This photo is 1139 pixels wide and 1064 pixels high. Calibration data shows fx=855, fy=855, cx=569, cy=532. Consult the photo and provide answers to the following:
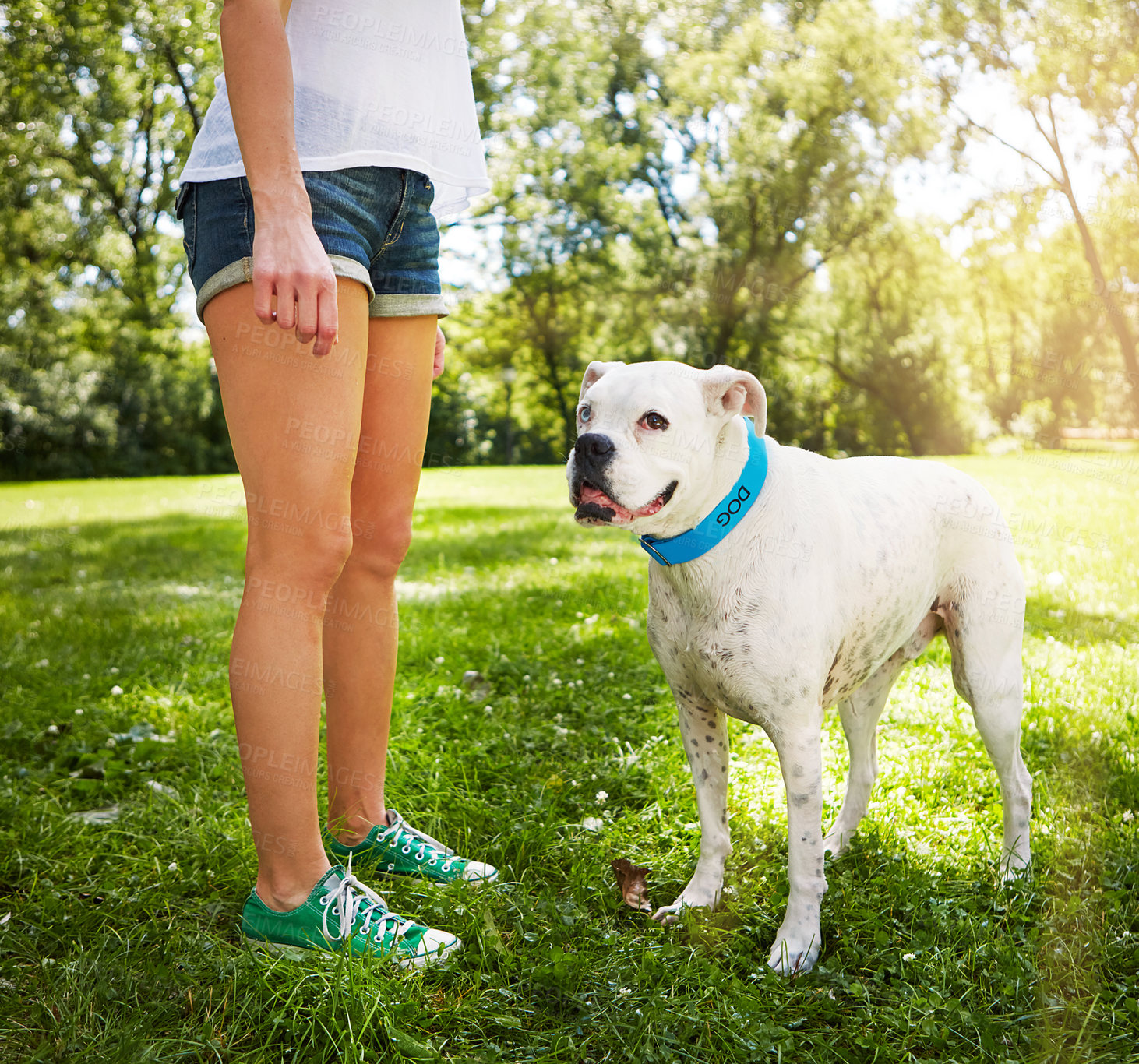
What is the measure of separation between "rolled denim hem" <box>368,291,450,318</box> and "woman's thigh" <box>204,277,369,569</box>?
0.22 m

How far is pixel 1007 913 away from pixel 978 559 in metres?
1.01

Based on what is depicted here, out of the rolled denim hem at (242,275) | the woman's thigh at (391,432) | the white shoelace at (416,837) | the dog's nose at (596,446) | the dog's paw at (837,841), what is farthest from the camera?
Result: the dog's paw at (837,841)

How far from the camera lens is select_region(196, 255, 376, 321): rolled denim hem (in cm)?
191

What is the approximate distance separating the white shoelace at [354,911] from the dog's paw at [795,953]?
0.95 m

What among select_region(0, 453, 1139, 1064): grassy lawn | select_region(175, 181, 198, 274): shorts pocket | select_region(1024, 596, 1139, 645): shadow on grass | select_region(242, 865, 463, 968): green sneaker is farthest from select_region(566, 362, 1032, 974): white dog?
select_region(1024, 596, 1139, 645): shadow on grass

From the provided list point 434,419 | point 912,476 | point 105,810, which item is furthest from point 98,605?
point 434,419

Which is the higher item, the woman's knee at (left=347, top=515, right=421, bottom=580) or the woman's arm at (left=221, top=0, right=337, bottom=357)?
the woman's arm at (left=221, top=0, right=337, bottom=357)

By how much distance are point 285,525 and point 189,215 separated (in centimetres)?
79

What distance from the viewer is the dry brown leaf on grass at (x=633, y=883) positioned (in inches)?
98.4

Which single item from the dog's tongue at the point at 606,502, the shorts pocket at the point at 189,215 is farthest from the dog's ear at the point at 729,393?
the shorts pocket at the point at 189,215

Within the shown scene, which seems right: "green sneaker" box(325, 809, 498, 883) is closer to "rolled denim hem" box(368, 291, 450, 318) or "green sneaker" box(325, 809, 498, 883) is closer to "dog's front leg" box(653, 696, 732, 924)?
"dog's front leg" box(653, 696, 732, 924)

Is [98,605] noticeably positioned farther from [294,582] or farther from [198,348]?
[198,348]

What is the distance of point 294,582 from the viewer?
204cm

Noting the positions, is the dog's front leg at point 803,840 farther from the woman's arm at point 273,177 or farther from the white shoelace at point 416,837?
Result: the woman's arm at point 273,177
